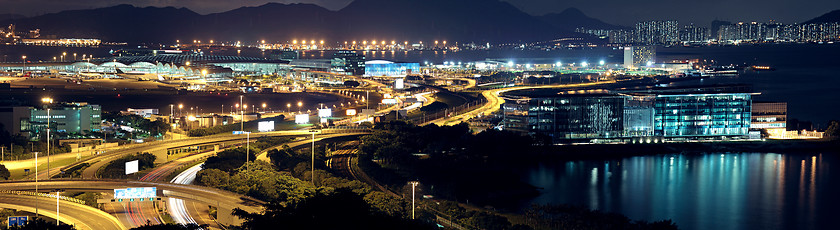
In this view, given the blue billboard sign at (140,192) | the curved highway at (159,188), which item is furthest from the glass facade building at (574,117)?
the blue billboard sign at (140,192)

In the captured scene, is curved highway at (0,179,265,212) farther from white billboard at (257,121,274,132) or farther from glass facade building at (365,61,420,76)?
glass facade building at (365,61,420,76)

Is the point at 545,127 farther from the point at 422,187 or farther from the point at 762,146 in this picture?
the point at 422,187

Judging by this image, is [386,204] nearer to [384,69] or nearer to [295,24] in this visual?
[384,69]

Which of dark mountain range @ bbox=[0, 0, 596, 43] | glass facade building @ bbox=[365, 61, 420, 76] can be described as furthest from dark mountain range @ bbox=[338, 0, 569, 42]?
glass facade building @ bbox=[365, 61, 420, 76]

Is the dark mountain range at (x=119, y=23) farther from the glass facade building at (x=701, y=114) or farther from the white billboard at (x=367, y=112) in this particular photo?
the glass facade building at (x=701, y=114)

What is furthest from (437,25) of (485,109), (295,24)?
(485,109)

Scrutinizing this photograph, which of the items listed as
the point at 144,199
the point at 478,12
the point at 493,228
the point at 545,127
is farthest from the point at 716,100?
the point at 478,12

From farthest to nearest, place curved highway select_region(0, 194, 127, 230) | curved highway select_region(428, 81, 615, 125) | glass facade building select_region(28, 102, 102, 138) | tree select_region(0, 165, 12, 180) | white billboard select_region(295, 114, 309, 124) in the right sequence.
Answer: curved highway select_region(428, 81, 615, 125), white billboard select_region(295, 114, 309, 124), glass facade building select_region(28, 102, 102, 138), tree select_region(0, 165, 12, 180), curved highway select_region(0, 194, 127, 230)
